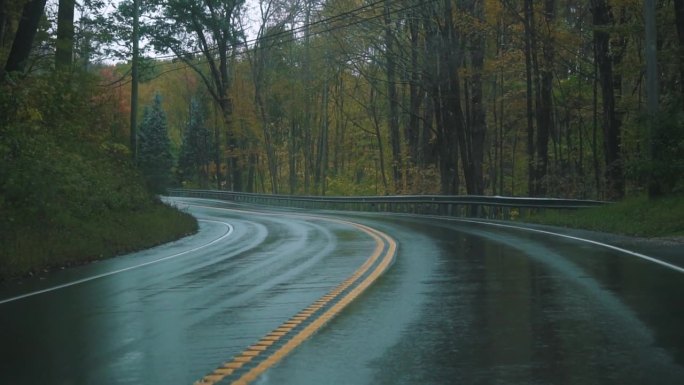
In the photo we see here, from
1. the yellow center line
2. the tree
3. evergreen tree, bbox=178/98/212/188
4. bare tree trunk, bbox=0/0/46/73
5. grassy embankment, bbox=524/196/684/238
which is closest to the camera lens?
the yellow center line

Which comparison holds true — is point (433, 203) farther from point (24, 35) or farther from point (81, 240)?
point (81, 240)

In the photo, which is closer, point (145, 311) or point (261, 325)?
point (261, 325)

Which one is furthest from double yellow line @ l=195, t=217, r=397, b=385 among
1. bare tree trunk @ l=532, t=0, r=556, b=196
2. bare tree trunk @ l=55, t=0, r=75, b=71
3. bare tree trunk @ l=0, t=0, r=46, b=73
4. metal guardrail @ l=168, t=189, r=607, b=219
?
bare tree trunk @ l=532, t=0, r=556, b=196

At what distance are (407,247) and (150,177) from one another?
1936 centimetres

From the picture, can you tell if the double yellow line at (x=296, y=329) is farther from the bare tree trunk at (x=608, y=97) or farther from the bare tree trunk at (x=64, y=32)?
the bare tree trunk at (x=608, y=97)

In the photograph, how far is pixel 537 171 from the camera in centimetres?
3644

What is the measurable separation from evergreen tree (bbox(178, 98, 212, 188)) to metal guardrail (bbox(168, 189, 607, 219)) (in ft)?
78.7

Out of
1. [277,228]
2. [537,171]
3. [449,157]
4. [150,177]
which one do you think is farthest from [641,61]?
[150,177]

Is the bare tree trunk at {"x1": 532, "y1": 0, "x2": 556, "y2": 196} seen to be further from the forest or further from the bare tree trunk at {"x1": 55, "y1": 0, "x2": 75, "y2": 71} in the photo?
the bare tree trunk at {"x1": 55, "y1": 0, "x2": 75, "y2": 71}

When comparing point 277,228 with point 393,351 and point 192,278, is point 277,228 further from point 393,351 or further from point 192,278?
point 393,351

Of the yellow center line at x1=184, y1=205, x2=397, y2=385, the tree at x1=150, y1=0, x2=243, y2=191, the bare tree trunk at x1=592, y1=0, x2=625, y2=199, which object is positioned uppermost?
the tree at x1=150, y1=0, x2=243, y2=191

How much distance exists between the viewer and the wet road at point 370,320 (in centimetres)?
617

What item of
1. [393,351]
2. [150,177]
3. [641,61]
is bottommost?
[393,351]

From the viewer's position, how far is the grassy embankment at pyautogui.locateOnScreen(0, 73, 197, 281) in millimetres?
15375
